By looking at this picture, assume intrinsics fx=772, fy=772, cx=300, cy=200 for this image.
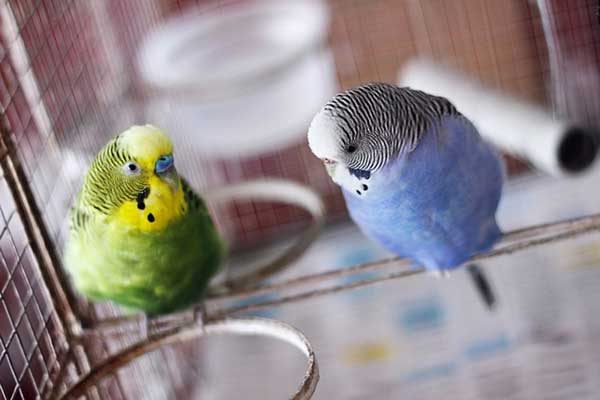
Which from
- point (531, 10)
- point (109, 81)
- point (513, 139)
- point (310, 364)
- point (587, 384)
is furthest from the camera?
point (531, 10)

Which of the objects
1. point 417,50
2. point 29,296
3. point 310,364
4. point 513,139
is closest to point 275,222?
point 417,50

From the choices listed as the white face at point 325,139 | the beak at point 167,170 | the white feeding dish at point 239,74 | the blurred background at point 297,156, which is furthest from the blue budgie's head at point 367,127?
the white feeding dish at point 239,74

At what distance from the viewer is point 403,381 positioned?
3.44 ft

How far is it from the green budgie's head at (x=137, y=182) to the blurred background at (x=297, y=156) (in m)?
0.11

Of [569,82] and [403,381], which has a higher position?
[569,82]

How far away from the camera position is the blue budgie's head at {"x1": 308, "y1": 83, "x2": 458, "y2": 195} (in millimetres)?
552

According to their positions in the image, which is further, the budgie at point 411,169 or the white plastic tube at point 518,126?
the white plastic tube at point 518,126

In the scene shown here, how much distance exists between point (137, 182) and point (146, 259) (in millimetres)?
89

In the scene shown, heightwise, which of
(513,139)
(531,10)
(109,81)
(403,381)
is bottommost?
(403,381)

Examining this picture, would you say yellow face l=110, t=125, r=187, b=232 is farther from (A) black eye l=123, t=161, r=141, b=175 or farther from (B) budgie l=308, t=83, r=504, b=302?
(B) budgie l=308, t=83, r=504, b=302

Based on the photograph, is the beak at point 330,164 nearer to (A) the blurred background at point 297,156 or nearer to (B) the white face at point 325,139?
(B) the white face at point 325,139

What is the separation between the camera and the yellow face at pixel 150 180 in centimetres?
59

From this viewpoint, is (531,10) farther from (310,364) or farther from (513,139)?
(310,364)

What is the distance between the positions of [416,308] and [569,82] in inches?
16.1
